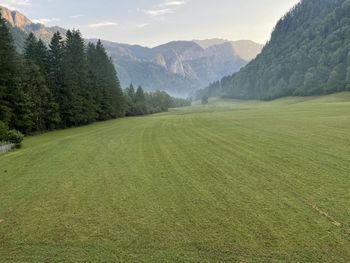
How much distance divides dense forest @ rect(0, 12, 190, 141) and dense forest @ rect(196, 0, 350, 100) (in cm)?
7568

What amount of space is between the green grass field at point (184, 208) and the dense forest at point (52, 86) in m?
16.1

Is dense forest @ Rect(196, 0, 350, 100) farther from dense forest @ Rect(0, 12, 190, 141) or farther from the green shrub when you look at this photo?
the green shrub

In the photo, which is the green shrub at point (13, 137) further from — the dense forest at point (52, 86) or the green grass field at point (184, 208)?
the green grass field at point (184, 208)

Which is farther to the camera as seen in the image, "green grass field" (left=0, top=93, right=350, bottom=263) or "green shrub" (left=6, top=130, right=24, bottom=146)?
"green shrub" (left=6, top=130, right=24, bottom=146)

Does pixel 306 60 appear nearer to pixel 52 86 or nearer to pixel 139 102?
pixel 139 102

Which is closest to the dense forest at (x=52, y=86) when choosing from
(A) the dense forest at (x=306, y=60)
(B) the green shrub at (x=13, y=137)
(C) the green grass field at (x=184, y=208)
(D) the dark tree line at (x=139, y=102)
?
(B) the green shrub at (x=13, y=137)

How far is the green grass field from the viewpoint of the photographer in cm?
696

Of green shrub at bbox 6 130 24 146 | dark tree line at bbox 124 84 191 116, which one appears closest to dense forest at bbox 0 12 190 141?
green shrub at bbox 6 130 24 146

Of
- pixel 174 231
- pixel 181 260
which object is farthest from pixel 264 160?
pixel 181 260

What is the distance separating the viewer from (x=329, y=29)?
142m

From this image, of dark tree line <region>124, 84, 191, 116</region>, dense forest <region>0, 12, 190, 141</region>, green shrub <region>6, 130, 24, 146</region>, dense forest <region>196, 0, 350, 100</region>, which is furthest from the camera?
dense forest <region>196, 0, 350, 100</region>

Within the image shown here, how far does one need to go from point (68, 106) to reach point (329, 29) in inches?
5272

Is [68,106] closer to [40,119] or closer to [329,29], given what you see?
[40,119]

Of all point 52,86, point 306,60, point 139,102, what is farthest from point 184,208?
point 306,60
